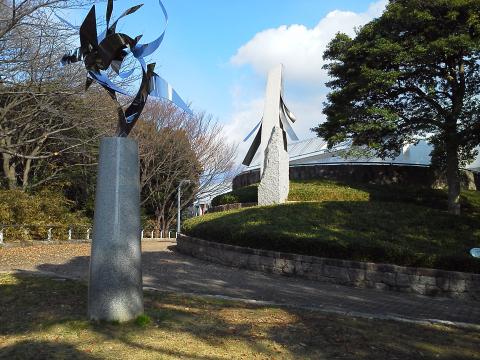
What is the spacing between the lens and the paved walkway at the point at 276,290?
6578 millimetres

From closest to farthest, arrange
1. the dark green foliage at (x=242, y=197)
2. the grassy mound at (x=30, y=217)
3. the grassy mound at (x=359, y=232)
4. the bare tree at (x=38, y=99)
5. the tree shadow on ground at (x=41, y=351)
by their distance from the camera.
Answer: the tree shadow on ground at (x=41, y=351) < the grassy mound at (x=359, y=232) < the bare tree at (x=38, y=99) < the grassy mound at (x=30, y=217) < the dark green foliage at (x=242, y=197)

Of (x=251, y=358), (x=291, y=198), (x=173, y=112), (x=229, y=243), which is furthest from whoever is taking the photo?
(x=173, y=112)

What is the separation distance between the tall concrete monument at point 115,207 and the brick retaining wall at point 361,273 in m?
4.78

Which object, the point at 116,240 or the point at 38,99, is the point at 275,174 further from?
the point at 116,240

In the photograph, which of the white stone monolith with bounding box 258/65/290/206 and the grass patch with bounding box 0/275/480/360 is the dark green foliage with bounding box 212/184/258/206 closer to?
the white stone monolith with bounding box 258/65/290/206

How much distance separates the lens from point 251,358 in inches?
158

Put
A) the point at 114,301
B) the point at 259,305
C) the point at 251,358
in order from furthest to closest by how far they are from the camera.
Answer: the point at 259,305 → the point at 114,301 → the point at 251,358

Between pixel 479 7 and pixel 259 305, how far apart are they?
40.8 ft

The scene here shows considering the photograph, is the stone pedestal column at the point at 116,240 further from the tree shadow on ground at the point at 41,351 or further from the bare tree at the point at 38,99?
the bare tree at the point at 38,99

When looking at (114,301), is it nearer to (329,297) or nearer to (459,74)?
(329,297)

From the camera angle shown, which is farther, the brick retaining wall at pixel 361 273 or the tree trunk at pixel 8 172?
the tree trunk at pixel 8 172

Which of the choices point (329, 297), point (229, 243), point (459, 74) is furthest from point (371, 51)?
point (329, 297)

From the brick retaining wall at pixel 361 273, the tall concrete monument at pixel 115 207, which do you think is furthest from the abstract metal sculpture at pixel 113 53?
the brick retaining wall at pixel 361 273

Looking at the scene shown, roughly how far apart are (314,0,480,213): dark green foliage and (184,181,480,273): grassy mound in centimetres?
364
